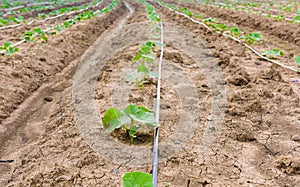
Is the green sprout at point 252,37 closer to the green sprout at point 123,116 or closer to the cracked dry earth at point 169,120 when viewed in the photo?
the cracked dry earth at point 169,120

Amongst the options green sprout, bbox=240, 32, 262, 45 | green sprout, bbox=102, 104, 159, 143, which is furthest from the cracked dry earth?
green sprout, bbox=240, 32, 262, 45

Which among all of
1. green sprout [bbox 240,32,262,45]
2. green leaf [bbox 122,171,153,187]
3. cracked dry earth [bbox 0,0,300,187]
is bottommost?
cracked dry earth [bbox 0,0,300,187]

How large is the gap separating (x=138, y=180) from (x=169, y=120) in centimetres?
130

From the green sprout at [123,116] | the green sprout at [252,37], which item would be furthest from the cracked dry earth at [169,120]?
the green sprout at [252,37]

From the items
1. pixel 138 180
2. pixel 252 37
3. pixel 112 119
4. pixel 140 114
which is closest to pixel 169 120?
pixel 140 114

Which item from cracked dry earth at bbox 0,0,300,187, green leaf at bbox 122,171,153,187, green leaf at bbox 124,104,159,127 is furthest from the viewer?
green leaf at bbox 124,104,159,127

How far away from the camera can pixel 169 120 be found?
2.64 metres

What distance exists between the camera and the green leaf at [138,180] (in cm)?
138

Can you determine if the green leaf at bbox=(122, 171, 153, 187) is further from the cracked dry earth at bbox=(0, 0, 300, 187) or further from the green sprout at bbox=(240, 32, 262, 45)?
the green sprout at bbox=(240, 32, 262, 45)

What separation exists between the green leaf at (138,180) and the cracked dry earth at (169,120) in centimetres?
47

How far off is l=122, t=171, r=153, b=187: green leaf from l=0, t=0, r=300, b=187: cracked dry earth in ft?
1.55

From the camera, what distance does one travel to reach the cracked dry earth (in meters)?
1.96

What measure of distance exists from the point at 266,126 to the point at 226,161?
754mm

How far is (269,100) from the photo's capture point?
2924 mm
